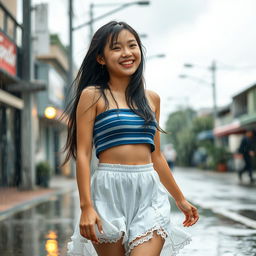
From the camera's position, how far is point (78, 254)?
319 centimetres

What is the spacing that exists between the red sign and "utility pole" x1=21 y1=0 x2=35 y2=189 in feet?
1.06

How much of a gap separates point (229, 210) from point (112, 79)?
27.7 ft

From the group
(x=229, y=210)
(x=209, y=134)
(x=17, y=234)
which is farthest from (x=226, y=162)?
(x=17, y=234)

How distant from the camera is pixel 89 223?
111 inches

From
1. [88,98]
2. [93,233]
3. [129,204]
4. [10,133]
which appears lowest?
[93,233]

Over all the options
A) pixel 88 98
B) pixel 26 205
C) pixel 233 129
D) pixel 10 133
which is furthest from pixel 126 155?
pixel 233 129

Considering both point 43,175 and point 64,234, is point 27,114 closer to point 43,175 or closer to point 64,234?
point 43,175

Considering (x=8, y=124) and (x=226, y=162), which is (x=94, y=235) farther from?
(x=226, y=162)

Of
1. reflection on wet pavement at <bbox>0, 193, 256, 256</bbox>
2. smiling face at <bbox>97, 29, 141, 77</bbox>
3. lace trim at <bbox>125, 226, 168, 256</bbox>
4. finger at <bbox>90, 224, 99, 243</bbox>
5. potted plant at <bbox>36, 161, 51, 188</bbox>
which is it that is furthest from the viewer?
potted plant at <bbox>36, 161, 51, 188</bbox>

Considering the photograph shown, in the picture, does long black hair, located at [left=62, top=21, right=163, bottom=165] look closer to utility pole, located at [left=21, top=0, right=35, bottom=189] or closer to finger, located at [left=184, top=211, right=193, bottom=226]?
finger, located at [left=184, top=211, right=193, bottom=226]

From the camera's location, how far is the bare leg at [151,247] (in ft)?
9.50

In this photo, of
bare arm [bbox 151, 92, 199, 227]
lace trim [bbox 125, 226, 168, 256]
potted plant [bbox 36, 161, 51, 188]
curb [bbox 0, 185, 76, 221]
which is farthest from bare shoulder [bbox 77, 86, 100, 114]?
potted plant [bbox 36, 161, 51, 188]

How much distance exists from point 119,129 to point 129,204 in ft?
1.25

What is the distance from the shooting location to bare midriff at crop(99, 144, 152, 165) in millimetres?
3055
